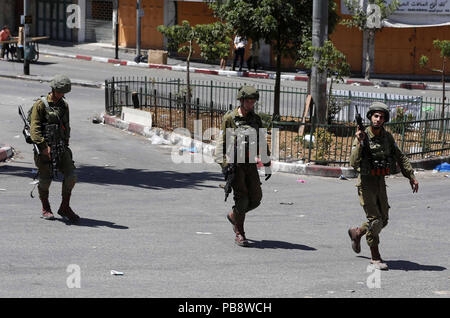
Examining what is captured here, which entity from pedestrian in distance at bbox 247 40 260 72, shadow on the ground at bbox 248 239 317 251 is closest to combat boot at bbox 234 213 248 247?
shadow on the ground at bbox 248 239 317 251

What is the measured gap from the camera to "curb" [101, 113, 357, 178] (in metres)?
17.5

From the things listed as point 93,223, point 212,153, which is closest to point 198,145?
point 212,153

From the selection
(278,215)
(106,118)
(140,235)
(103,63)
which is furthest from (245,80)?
(140,235)

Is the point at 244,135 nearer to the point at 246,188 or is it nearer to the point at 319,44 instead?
the point at 246,188

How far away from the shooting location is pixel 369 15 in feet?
113

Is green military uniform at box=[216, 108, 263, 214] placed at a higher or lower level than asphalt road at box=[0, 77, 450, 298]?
higher

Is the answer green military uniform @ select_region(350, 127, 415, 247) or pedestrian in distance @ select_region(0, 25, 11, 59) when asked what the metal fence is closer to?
green military uniform @ select_region(350, 127, 415, 247)

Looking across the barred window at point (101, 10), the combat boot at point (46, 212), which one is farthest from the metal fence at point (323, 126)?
the barred window at point (101, 10)

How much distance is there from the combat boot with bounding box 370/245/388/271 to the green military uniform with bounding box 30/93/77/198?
3873 millimetres

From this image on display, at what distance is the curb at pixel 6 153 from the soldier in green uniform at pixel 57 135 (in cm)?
602

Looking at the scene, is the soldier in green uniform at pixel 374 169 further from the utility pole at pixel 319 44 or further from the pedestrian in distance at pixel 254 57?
the pedestrian in distance at pixel 254 57

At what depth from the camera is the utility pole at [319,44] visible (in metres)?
20.2

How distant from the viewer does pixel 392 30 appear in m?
37.5
